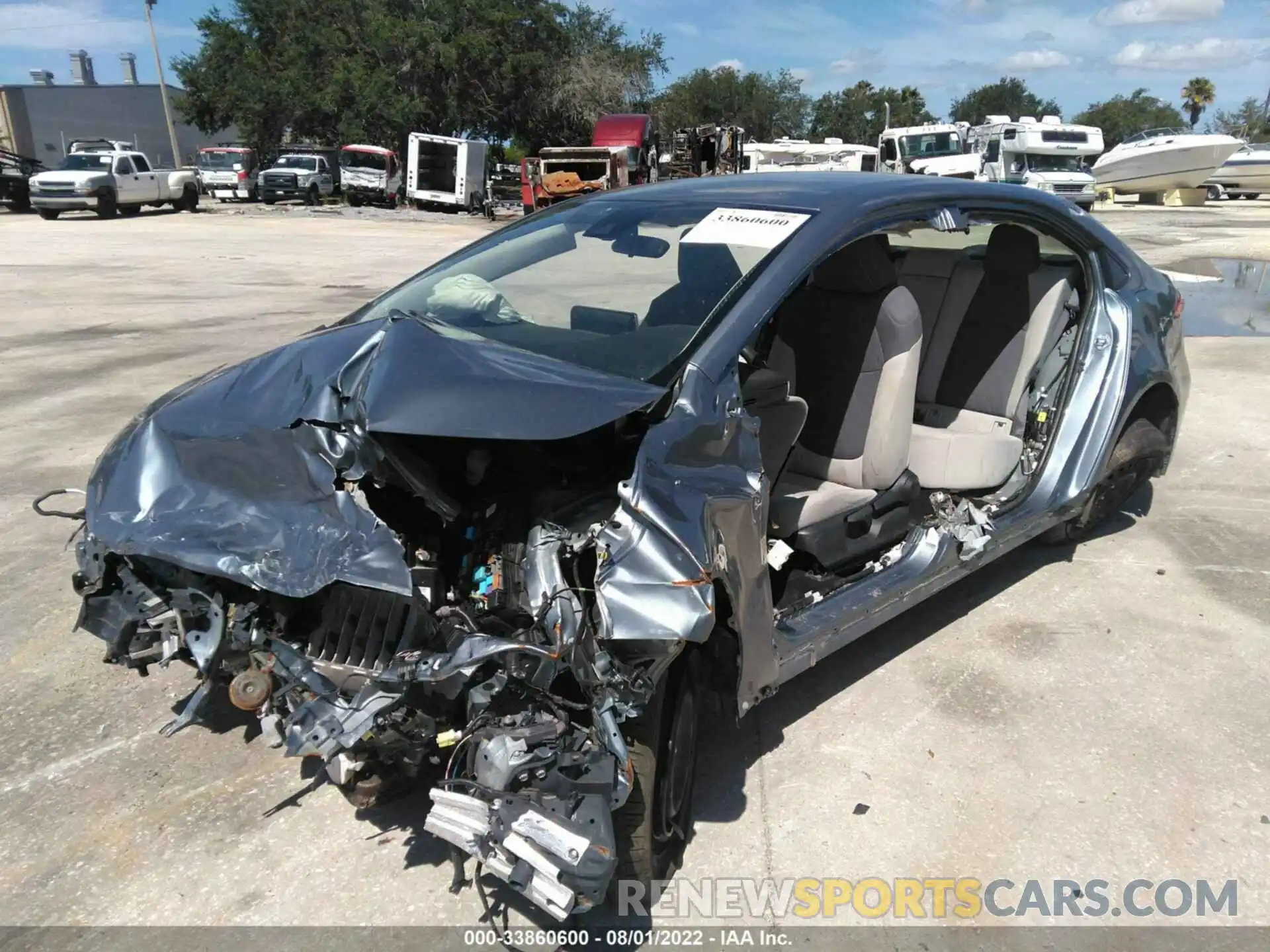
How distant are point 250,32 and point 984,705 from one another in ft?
155

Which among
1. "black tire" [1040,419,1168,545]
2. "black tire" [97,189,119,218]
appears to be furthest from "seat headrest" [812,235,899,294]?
"black tire" [97,189,119,218]

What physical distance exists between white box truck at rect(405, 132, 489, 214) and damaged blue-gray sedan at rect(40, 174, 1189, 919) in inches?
1059

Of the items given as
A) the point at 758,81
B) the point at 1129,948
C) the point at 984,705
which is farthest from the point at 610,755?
the point at 758,81

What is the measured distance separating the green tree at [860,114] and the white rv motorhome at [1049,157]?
42906mm

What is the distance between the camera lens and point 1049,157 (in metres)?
26.8

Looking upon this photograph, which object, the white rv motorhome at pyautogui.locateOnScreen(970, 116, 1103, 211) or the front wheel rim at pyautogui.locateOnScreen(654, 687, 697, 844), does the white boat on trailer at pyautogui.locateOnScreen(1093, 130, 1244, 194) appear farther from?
the front wheel rim at pyautogui.locateOnScreen(654, 687, 697, 844)

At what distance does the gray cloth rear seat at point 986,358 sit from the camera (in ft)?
12.1

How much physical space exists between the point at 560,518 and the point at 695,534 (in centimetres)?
36

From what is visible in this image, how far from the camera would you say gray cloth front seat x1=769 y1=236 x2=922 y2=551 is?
3203mm

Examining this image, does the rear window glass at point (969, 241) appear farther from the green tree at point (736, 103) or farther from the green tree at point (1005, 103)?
the green tree at point (1005, 103)

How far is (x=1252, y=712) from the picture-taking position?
3.08m

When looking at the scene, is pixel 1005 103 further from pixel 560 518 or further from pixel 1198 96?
pixel 560 518

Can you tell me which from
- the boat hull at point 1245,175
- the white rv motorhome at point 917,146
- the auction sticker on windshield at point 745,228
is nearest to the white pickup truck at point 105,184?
the white rv motorhome at point 917,146

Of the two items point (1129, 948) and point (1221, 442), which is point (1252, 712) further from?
point (1221, 442)
